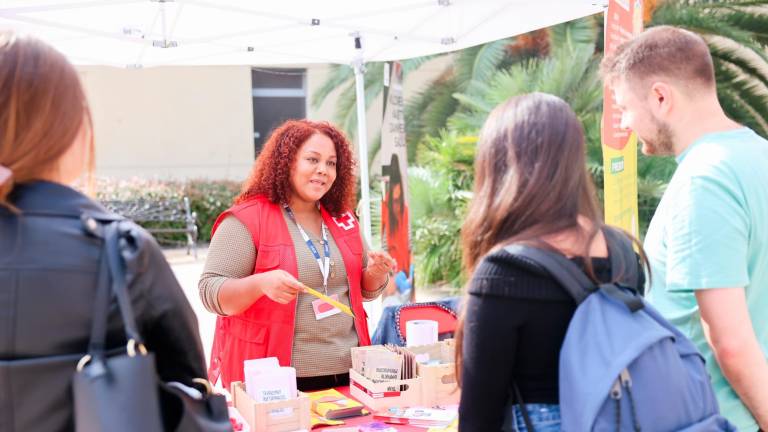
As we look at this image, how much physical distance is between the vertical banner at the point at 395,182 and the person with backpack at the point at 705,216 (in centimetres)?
346

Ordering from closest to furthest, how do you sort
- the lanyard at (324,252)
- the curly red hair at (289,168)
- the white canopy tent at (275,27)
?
the lanyard at (324,252)
the curly red hair at (289,168)
the white canopy tent at (275,27)

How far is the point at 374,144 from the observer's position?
41.4 feet

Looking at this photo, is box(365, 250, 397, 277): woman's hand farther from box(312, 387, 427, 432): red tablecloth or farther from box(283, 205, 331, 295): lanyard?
box(312, 387, 427, 432): red tablecloth

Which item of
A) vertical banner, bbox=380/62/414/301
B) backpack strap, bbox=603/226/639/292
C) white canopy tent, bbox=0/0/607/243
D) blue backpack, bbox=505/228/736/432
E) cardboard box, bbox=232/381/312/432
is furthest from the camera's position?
vertical banner, bbox=380/62/414/301

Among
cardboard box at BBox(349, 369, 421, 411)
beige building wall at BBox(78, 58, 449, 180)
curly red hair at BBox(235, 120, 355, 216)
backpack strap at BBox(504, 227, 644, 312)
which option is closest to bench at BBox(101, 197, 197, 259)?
beige building wall at BBox(78, 58, 449, 180)

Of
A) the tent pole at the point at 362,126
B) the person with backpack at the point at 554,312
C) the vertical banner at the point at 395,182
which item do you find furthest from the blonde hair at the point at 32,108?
the vertical banner at the point at 395,182

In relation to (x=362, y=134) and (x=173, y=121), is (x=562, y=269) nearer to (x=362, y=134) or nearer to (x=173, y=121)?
(x=362, y=134)

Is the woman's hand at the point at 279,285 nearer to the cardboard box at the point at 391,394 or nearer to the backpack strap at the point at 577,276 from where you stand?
the cardboard box at the point at 391,394

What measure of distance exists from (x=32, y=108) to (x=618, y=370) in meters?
1.11

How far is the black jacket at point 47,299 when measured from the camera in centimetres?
115

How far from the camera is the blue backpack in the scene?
1272mm

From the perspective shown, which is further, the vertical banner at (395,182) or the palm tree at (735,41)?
the palm tree at (735,41)

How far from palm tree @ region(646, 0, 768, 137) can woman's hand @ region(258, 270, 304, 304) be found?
6439mm

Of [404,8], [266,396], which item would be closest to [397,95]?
[404,8]
